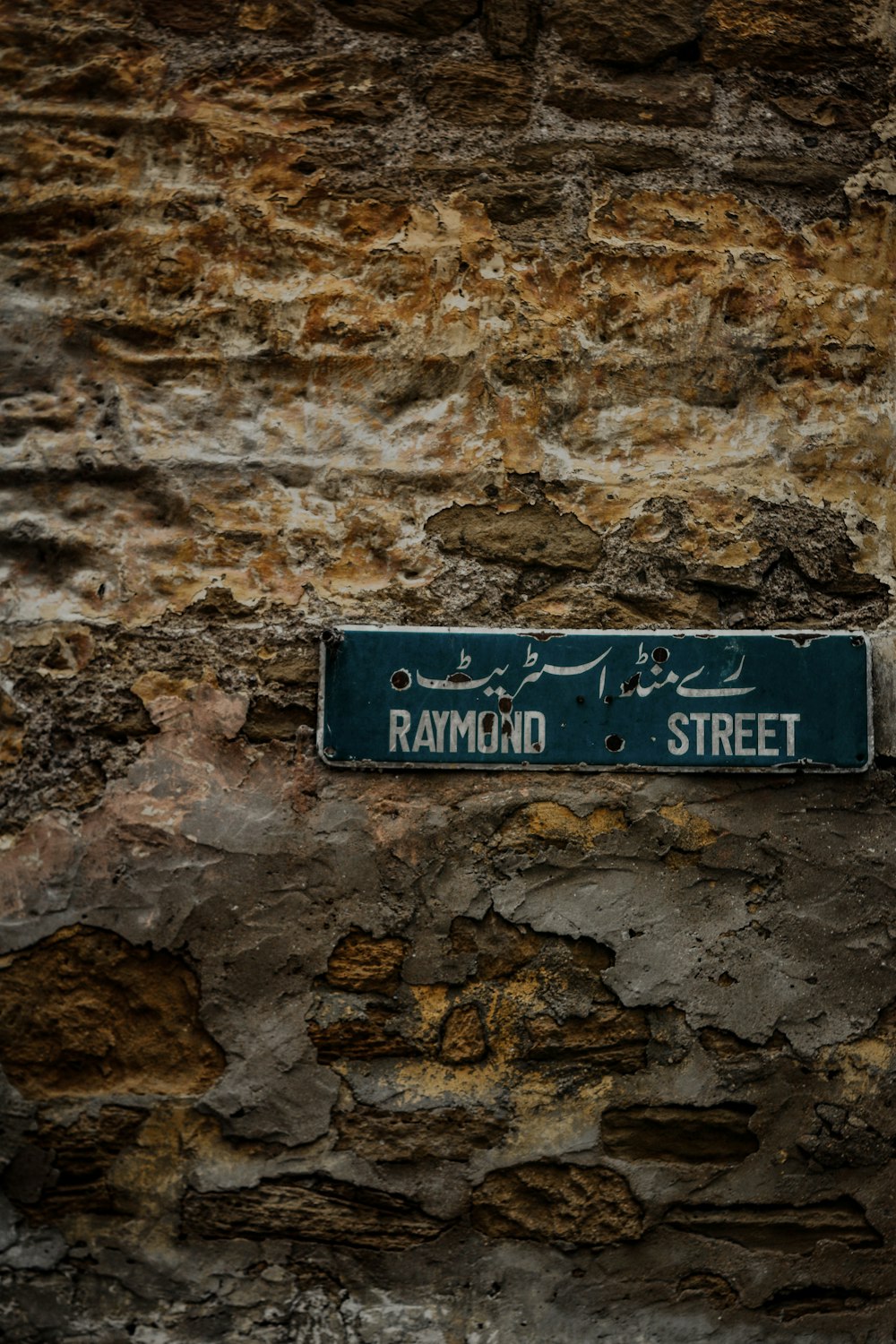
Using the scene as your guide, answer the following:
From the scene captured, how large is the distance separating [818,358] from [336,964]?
1.23 m

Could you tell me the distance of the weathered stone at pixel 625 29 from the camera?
183 cm

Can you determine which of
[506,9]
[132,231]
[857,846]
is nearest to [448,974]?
[857,846]

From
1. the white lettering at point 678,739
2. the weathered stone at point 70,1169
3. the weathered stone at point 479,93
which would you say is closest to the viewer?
the weathered stone at point 70,1169

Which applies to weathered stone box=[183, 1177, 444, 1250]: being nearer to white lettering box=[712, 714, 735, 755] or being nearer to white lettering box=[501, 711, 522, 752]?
white lettering box=[501, 711, 522, 752]

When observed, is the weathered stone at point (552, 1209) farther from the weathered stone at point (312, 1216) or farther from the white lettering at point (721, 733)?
the white lettering at point (721, 733)

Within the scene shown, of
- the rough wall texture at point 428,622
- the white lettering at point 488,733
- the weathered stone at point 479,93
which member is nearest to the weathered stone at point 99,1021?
the rough wall texture at point 428,622

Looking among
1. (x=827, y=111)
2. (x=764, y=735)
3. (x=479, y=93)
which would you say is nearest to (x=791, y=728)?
(x=764, y=735)

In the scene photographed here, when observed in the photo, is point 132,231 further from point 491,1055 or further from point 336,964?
point 491,1055

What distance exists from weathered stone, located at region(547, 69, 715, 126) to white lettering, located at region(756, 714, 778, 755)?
0.98 meters

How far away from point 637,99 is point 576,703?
100 centimetres

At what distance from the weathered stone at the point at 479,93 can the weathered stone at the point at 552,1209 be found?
1627mm

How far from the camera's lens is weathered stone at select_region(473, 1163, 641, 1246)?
1.60 meters

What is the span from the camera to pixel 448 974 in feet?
5.37

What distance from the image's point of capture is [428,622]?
1.73m
